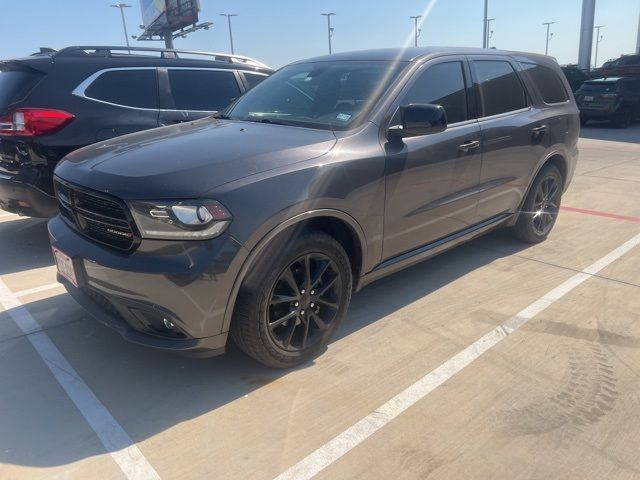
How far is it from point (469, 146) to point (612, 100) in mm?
15444

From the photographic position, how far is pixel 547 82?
508 cm

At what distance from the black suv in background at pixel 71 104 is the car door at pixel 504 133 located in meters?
2.92

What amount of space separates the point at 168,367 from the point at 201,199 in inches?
46.0

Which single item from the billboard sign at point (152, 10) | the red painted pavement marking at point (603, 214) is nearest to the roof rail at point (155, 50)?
the red painted pavement marking at point (603, 214)

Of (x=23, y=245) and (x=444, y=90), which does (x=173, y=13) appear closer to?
(x=23, y=245)

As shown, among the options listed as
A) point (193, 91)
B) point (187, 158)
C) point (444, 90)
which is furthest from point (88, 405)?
point (193, 91)

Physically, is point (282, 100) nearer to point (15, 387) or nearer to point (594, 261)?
point (15, 387)

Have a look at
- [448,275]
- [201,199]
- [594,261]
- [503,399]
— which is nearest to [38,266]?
[201,199]

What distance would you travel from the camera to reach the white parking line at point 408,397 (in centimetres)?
233

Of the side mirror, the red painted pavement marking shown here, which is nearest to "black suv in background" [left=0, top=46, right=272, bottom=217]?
the side mirror

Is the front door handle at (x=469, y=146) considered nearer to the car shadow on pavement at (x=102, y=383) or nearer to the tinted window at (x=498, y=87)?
the tinted window at (x=498, y=87)

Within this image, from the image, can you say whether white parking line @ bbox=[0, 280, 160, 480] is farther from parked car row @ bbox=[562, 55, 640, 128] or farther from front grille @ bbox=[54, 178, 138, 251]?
parked car row @ bbox=[562, 55, 640, 128]

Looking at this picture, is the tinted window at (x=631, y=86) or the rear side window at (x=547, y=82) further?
the tinted window at (x=631, y=86)

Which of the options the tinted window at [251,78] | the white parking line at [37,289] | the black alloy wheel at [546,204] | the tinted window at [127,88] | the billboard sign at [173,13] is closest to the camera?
the white parking line at [37,289]
